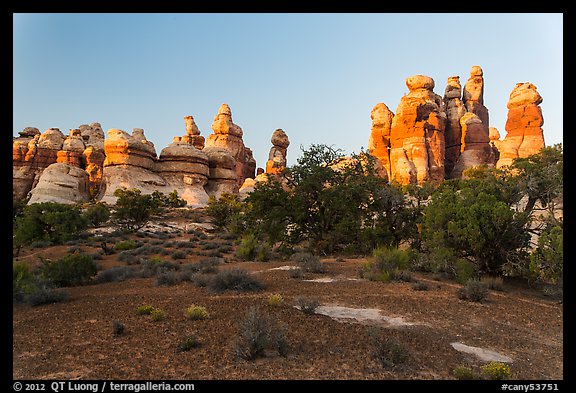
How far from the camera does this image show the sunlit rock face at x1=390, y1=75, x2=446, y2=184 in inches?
2299

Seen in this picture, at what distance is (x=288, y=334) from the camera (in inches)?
263

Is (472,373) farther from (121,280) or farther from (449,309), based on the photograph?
(121,280)

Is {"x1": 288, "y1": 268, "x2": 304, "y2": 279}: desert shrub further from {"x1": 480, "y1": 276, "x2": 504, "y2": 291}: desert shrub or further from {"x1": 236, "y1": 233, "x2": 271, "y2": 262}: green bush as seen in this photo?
{"x1": 480, "y1": 276, "x2": 504, "y2": 291}: desert shrub

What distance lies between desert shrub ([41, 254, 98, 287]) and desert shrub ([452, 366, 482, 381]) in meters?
12.1

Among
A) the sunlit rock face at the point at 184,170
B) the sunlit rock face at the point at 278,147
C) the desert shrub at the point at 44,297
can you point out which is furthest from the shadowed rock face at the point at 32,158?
the desert shrub at the point at 44,297

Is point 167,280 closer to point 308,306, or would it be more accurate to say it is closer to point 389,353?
point 308,306

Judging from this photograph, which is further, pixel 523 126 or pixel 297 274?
pixel 523 126

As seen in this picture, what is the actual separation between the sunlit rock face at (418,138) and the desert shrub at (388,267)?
4567cm

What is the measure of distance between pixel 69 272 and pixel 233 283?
6.00 m

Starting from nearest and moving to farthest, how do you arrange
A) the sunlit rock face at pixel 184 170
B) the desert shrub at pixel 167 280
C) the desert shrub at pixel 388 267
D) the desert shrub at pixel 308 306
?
the desert shrub at pixel 308 306
the desert shrub at pixel 167 280
the desert shrub at pixel 388 267
the sunlit rock face at pixel 184 170

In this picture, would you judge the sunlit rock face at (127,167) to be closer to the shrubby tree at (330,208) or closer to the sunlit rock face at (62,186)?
the sunlit rock face at (62,186)

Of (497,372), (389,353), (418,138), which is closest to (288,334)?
(389,353)

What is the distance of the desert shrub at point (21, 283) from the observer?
32.2ft
